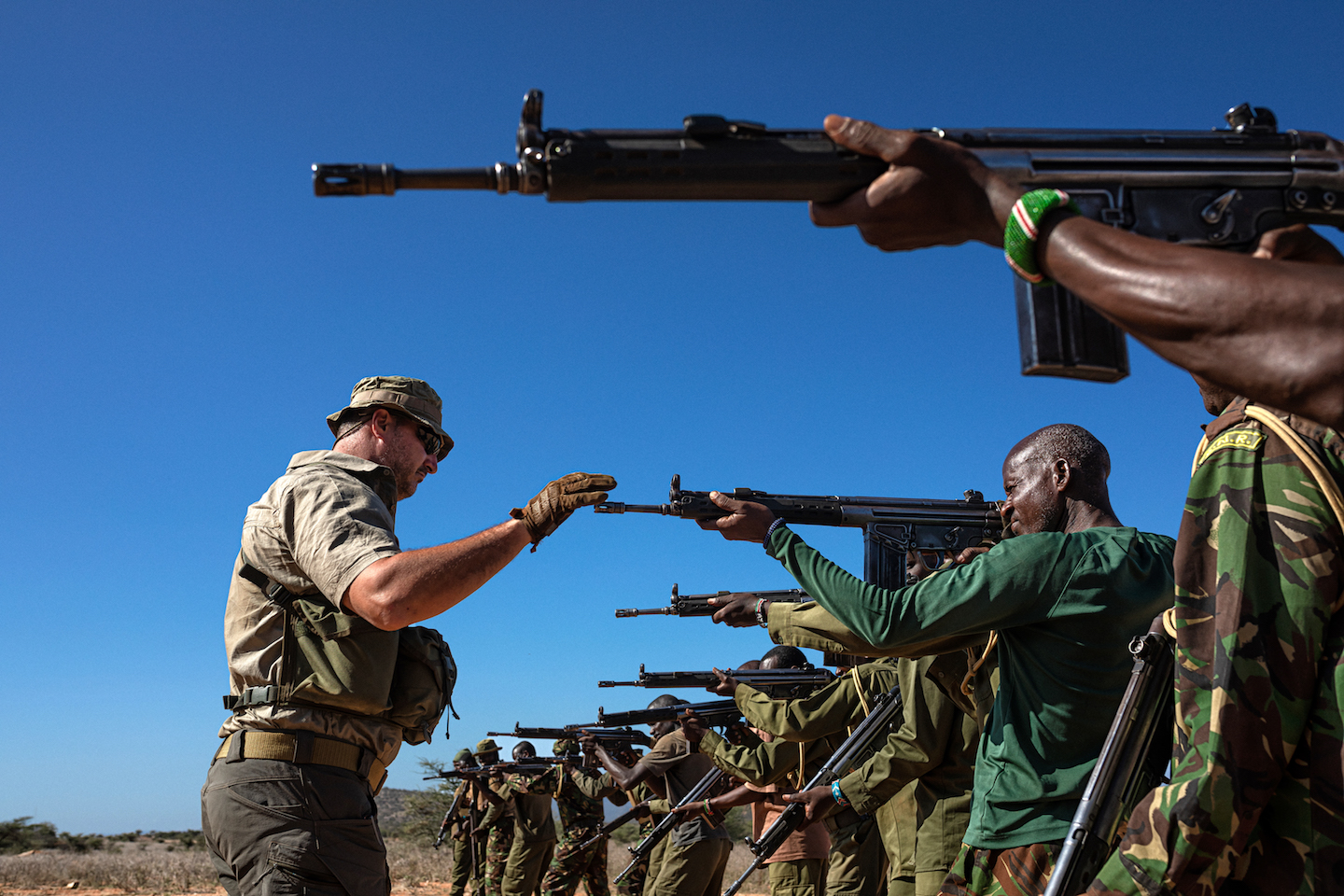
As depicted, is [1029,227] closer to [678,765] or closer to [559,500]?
[559,500]

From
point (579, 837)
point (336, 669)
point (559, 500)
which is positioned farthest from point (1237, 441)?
point (579, 837)

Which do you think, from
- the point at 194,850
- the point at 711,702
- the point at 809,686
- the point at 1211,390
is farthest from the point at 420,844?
the point at 1211,390

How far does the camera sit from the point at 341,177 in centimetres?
202

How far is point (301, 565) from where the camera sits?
3.45 m

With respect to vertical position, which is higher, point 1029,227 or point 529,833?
point 1029,227

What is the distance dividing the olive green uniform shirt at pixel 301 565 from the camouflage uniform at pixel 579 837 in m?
12.1

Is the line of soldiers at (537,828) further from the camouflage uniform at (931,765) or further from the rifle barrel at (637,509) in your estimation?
the camouflage uniform at (931,765)

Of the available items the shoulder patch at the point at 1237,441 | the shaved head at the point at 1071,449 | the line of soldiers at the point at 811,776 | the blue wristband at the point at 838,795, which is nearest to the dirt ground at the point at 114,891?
the line of soldiers at the point at 811,776

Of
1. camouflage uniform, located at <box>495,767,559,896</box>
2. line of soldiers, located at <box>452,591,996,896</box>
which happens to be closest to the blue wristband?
line of soldiers, located at <box>452,591,996,896</box>

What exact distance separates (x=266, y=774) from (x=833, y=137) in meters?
2.74

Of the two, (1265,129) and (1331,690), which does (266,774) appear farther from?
(1265,129)

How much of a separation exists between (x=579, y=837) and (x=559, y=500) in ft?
42.9

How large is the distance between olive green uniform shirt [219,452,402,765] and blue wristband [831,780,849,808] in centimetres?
313

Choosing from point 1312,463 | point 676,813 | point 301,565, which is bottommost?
point 676,813
